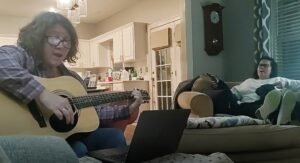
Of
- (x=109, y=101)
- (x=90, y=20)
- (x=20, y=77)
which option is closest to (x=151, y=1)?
(x=90, y=20)

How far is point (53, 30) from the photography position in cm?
146

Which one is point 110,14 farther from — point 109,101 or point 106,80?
point 109,101

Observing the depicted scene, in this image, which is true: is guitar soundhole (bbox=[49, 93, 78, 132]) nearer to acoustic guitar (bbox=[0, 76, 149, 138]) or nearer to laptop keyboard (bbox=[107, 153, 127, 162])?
acoustic guitar (bbox=[0, 76, 149, 138])

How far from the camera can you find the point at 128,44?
5.84 meters

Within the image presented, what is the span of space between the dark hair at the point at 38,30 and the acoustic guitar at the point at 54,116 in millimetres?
136

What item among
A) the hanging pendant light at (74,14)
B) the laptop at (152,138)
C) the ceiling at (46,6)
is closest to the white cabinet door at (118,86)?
the ceiling at (46,6)

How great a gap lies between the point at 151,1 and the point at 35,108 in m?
4.74

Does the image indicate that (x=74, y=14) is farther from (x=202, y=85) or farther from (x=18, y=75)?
(x=18, y=75)

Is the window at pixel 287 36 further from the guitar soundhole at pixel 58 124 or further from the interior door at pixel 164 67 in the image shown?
the guitar soundhole at pixel 58 124

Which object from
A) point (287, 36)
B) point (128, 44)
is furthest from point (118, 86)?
point (287, 36)

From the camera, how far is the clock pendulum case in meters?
3.75

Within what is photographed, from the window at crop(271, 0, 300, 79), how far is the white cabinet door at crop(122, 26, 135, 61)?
283 centimetres

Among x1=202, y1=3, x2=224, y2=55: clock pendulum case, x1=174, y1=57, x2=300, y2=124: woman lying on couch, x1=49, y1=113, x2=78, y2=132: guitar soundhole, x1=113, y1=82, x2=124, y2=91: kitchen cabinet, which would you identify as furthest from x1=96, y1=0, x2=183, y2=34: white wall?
x1=49, y1=113, x2=78, y2=132: guitar soundhole

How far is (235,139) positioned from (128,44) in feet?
15.9
